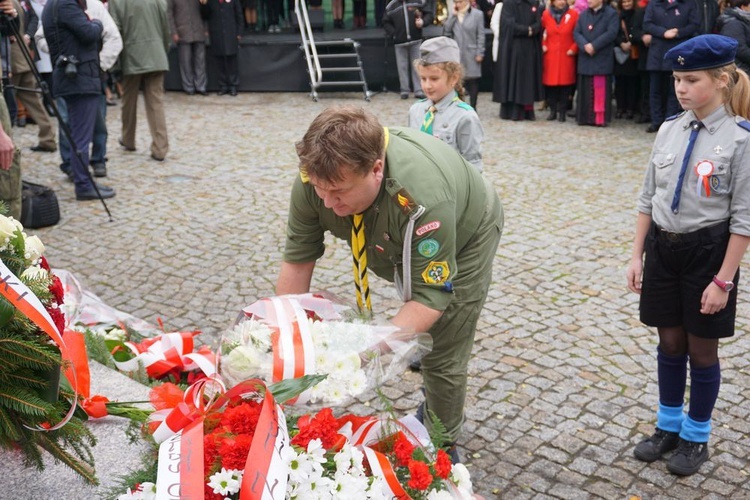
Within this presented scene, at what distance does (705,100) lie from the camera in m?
3.41

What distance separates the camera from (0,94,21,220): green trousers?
5.29 meters

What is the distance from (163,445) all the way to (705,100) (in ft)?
8.23

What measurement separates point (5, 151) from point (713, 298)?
390 centimetres

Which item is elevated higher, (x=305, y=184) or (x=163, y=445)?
(x=305, y=184)

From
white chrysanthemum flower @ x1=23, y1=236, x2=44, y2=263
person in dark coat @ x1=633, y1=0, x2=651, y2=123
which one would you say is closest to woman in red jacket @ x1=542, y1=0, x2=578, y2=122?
person in dark coat @ x1=633, y1=0, x2=651, y2=123

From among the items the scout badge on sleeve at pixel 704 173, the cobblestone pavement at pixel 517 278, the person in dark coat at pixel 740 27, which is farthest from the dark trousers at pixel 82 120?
the person in dark coat at pixel 740 27

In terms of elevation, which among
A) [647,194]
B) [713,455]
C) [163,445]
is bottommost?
[713,455]

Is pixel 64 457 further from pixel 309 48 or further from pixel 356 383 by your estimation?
pixel 309 48

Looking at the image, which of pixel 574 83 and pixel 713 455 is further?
pixel 574 83

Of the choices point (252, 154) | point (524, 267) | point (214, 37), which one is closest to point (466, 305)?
point (524, 267)

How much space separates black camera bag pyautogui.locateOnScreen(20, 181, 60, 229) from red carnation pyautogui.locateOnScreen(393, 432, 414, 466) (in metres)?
5.62

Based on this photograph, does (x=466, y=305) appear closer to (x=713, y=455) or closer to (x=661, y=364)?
(x=661, y=364)

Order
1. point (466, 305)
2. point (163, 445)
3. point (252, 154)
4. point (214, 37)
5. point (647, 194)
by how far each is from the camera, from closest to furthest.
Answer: point (163, 445) → point (466, 305) → point (647, 194) → point (252, 154) → point (214, 37)

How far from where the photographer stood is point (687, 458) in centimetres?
377
